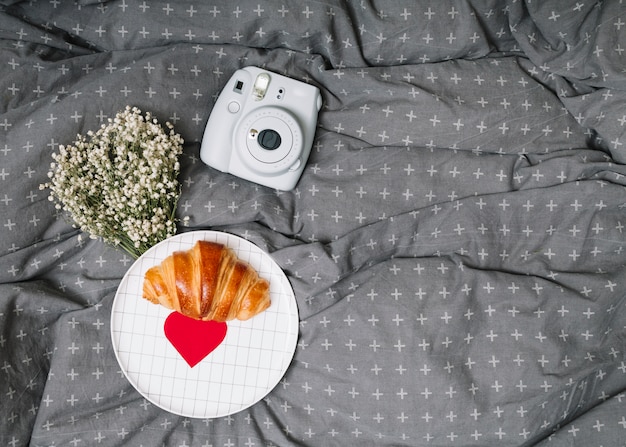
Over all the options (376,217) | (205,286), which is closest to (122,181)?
(205,286)

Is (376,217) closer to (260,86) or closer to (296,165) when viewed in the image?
(296,165)

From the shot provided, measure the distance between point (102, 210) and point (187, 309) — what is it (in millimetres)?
259

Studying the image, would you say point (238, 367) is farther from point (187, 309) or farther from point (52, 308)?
point (52, 308)

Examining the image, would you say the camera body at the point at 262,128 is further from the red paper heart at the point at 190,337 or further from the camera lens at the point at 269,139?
the red paper heart at the point at 190,337

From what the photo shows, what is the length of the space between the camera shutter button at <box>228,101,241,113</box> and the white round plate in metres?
0.27

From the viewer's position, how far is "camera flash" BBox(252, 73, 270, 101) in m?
1.29

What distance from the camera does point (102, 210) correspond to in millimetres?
1223

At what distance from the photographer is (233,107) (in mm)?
1294

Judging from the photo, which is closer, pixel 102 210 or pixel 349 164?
pixel 102 210

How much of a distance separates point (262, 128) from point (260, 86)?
0.32 feet

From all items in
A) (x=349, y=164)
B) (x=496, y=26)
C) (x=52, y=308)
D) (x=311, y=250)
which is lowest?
(x=52, y=308)

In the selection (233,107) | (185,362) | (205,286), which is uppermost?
(233,107)

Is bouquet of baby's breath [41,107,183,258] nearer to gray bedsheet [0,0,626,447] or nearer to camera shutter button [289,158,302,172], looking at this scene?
gray bedsheet [0,0,626,447]

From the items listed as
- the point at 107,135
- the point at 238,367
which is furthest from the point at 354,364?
the point at 107,135
